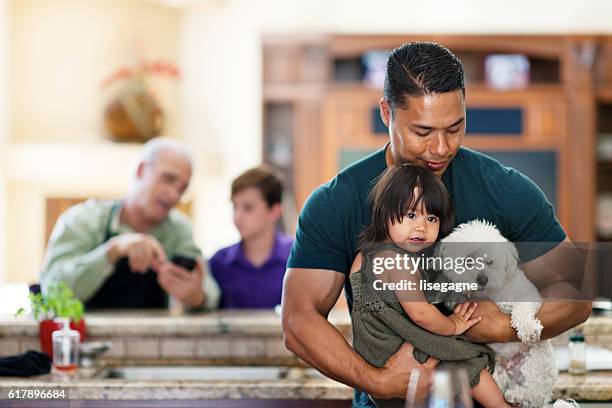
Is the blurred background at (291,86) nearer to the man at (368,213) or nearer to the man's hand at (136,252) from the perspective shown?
the man's hand at (136,252)

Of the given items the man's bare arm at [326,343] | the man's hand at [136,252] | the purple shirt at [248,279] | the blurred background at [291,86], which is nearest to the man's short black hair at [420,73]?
the man's bare arm at [326,343]

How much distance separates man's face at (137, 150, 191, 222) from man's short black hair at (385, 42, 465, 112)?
5.22ft

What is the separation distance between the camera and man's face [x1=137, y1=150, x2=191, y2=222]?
10.8ft

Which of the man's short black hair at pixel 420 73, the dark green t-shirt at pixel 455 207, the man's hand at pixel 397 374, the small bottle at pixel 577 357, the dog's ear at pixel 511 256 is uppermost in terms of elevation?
the man's short black hair at pixel 420 73

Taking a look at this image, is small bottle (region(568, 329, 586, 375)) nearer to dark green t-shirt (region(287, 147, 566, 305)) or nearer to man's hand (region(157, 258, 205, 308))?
dark green t-shirt (region(287, 147, 566, 305))

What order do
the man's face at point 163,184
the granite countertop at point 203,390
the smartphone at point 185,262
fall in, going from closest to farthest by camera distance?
1. the granite countertop at point 203,390
2. the smartphone at point 185,262
3. the man's face at point 163,184

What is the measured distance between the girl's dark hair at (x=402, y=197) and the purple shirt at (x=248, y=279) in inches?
66.5

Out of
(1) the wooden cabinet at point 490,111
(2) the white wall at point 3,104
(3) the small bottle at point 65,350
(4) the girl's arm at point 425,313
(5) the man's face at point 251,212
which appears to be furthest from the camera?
(1) the wooden cabinet at point 490,111

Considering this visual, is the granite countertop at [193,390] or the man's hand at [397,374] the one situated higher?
the man's hand at [397,374]

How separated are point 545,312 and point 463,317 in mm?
161

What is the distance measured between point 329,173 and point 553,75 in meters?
1.66

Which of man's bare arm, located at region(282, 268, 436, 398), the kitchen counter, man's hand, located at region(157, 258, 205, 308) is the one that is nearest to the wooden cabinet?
man's hand, located at region(157, 258, 205, 308)

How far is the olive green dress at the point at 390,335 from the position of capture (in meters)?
1.75

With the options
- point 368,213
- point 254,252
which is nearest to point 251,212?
point 254,252
